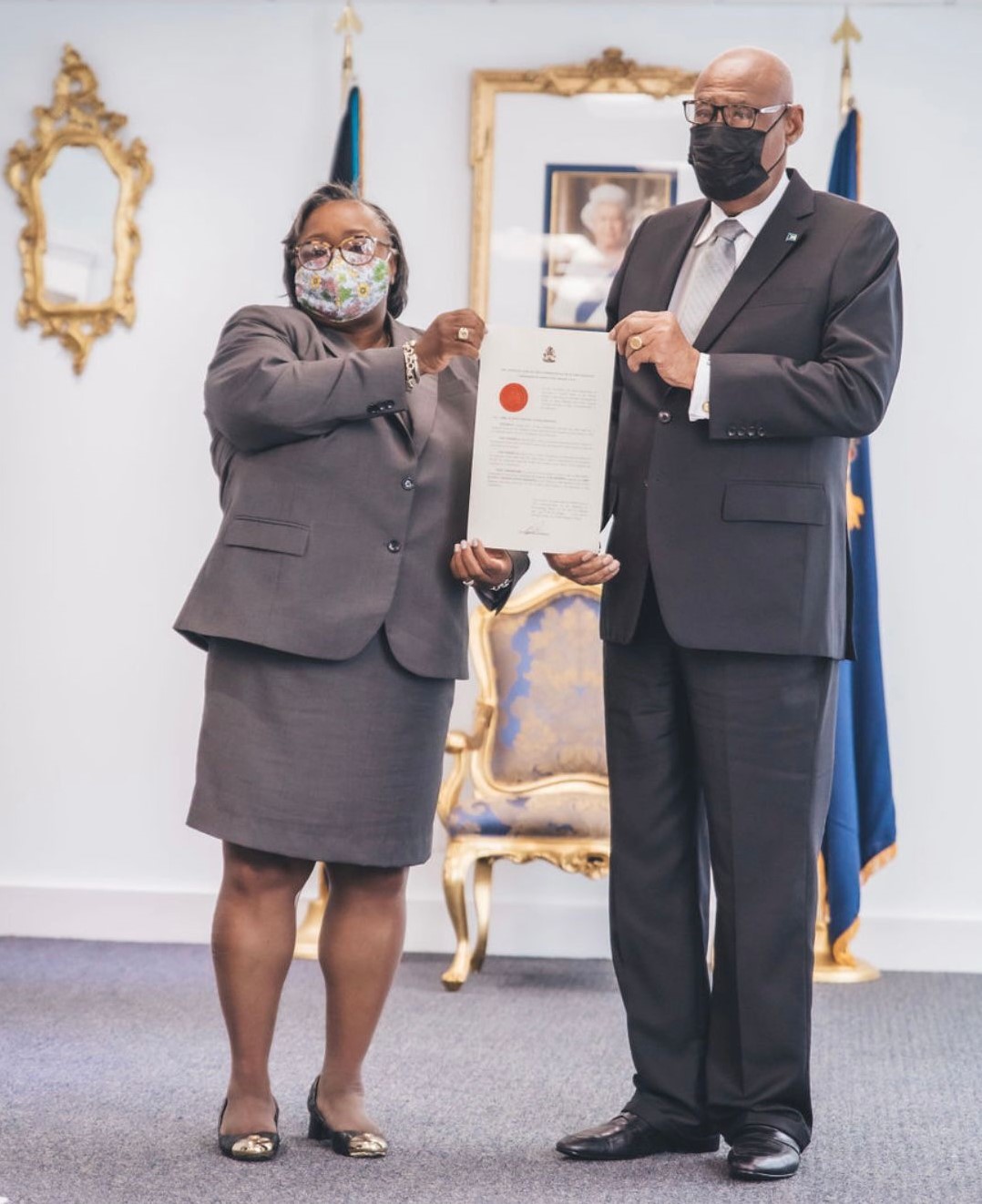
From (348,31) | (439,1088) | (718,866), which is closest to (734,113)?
(718,866)

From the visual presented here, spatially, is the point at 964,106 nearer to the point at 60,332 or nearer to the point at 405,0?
the point at 405,0

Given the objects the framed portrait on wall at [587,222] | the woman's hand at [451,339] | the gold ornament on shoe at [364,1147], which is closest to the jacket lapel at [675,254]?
the woman's hand at [451,339]

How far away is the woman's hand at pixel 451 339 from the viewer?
8.11 ft

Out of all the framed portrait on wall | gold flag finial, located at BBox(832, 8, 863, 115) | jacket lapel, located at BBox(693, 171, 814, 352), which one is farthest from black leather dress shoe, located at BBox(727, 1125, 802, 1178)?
gold flag finial, located at BBox(832, 8, 863, 115)

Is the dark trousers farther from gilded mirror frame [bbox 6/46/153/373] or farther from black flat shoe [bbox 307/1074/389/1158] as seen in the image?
gilded mirror frame [bbox 6/46/153/373]

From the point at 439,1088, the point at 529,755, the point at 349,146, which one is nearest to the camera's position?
the point at 439,1088

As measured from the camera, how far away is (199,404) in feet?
16.3

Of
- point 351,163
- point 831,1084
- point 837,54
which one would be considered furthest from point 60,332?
point 831,1084

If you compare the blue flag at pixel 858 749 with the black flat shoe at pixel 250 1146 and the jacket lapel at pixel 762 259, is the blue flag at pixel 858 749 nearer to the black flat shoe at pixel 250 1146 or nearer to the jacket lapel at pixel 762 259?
the jacket lapel at pixel 762 259

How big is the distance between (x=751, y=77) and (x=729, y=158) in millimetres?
134

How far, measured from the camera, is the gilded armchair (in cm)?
445

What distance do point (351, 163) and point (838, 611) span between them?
277 cm

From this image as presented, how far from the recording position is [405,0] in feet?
16.2

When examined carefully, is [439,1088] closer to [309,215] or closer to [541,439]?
[541,439]
